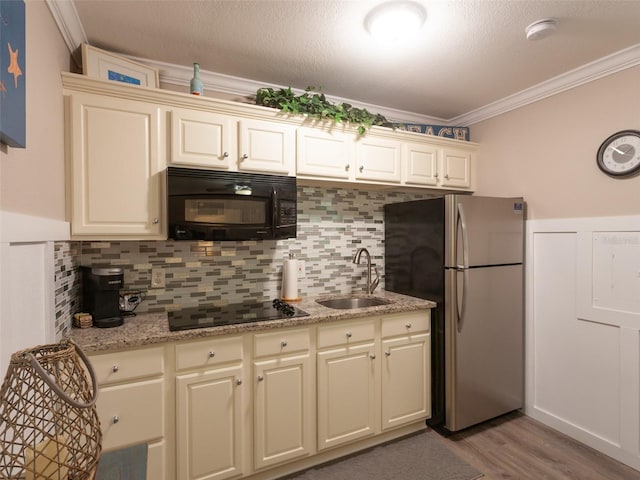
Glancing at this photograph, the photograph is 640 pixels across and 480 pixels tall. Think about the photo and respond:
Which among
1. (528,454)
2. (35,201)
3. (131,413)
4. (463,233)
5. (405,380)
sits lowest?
(528,454)

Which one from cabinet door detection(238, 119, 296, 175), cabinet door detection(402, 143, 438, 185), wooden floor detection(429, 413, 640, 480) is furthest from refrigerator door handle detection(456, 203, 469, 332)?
cabinet door detection(238, 119, 296, 175)

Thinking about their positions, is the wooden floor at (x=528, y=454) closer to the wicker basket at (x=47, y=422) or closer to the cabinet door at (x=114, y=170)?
the wicker basket at (x=47, y=422)

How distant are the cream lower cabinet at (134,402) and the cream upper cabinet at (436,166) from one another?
6.97 feet

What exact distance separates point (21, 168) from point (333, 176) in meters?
1.66

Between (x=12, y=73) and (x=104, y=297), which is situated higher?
(x=12, y=73)

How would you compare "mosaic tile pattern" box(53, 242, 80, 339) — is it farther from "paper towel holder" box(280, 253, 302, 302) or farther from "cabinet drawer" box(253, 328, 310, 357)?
"paper towel holder" box(280, 253, 302, 302)

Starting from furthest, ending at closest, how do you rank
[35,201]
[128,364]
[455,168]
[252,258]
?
[455,168] → [252,258] → [128,364] → [35,201]

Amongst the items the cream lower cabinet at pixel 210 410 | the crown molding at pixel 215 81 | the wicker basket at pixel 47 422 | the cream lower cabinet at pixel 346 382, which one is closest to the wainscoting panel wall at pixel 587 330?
the cream lower cabinet at pixel 346 382

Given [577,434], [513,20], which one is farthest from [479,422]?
[513,20]

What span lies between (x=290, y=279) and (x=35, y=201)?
5.04 ft

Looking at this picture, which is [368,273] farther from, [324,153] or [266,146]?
[266,146]

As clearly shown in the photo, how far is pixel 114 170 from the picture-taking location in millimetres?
1799

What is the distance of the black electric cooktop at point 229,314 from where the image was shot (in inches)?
73.1

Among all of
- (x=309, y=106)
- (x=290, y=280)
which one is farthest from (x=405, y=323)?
(x=309, y=106)
